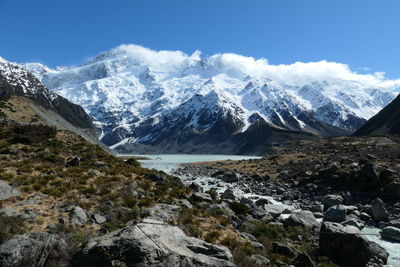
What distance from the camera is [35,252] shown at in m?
11.6

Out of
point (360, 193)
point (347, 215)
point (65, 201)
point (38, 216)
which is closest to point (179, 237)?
point (38, 216)

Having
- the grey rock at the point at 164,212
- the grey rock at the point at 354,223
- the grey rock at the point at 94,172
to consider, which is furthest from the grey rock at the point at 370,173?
the grey rock at the point at 94,172

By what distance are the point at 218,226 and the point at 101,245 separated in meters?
9.01

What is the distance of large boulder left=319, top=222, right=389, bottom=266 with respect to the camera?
18.0 metres

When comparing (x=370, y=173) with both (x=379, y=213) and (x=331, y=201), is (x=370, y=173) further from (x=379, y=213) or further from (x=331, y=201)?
(x=379, y=213)

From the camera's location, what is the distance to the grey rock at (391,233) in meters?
24.3

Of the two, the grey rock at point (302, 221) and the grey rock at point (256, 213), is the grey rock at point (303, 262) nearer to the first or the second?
the grey rock at point (302, 221)

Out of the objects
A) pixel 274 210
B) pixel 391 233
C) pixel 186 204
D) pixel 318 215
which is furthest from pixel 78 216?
pixel 318 215

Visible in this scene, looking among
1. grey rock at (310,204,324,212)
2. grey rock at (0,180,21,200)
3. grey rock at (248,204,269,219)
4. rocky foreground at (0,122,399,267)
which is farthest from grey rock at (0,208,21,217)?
grey rock at (310,204,324,212)

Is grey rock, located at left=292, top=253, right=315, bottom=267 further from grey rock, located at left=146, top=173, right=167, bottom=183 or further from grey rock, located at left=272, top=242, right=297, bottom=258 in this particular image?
grey rock, located at left=146, top=173, right=167, bottom=183

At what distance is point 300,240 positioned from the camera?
2109 centimetres

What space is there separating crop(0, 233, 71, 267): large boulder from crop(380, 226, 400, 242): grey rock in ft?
73.4

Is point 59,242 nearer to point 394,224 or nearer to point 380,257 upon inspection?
point 380,257

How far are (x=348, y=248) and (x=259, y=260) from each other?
6.33 meters
